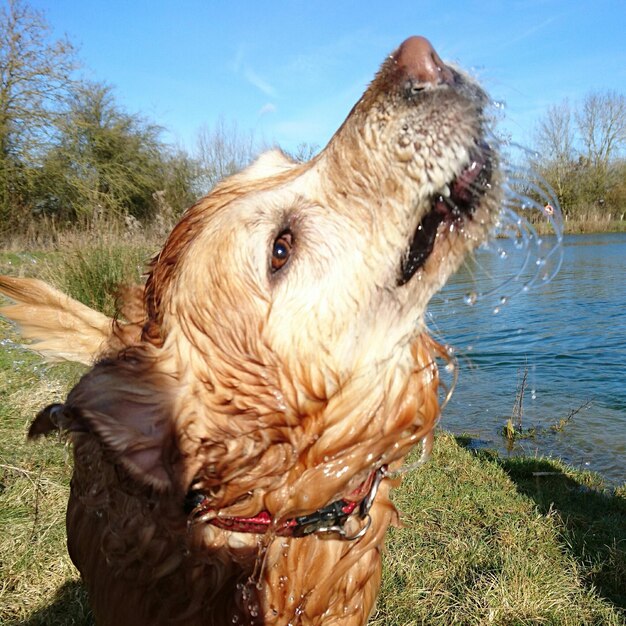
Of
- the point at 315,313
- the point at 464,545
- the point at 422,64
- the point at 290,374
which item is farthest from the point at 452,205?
the point at 464,545

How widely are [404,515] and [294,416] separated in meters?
2.75

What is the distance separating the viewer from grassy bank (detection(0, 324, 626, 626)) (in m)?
3.22

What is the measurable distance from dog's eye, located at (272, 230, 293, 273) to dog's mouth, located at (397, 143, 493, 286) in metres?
0.39

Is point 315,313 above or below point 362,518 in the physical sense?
above

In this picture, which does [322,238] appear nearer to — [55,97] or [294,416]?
[294,416]

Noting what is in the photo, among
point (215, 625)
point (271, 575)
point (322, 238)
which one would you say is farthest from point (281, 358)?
point (215, 625)

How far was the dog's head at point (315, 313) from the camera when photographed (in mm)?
1796

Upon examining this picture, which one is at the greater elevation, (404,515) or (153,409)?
(153,409)

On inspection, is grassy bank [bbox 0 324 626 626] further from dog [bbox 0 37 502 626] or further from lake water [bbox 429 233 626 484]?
dog [bbox 0 37 502 626]

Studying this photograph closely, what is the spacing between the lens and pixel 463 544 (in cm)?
379

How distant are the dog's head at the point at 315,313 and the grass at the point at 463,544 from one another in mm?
1330

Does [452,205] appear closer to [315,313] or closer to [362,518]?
[315,313]

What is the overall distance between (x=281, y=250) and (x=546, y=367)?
7.62 metres

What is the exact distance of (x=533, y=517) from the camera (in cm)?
419
